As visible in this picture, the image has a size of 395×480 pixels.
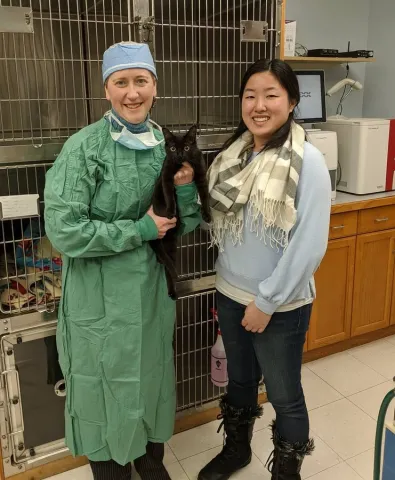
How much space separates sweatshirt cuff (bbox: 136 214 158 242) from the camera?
153 centimetres

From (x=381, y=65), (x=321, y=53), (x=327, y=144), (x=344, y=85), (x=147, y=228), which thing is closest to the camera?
(x=147, y=228)

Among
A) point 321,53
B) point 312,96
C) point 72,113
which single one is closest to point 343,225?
point 312,96

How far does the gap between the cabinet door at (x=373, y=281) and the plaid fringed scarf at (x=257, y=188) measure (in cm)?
129

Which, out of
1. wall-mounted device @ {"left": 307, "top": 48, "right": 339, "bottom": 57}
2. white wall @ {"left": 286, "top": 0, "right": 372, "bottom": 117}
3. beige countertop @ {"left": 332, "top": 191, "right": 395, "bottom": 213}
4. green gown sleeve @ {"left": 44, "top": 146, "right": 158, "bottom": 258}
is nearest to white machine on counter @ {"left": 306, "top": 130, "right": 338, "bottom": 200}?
beige countertop @ {"left": 332, "top": 191, "right": 395, "bottom": 213}

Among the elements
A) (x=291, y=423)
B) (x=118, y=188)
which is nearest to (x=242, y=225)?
(x=118, y=188)

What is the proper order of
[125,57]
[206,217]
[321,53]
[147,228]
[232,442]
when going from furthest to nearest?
[321,53] < [232,442] < [206,217] < [147,228] < [125,57]

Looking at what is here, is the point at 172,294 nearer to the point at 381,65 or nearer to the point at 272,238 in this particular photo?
the point at 272,238

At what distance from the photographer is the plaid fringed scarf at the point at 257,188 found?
4.81 feet

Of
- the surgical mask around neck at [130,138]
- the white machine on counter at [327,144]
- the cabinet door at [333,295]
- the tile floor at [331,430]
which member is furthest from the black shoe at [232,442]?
the white machine on counter at [327,144]

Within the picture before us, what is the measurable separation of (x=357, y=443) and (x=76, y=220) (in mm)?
1527

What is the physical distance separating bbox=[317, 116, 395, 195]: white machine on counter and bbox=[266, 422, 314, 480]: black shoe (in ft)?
4.89

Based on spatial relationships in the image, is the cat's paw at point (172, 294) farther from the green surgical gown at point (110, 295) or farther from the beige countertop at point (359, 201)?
the beige countertop at point (359, 201)

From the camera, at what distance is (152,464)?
1855 mm

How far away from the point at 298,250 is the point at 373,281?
151cm
